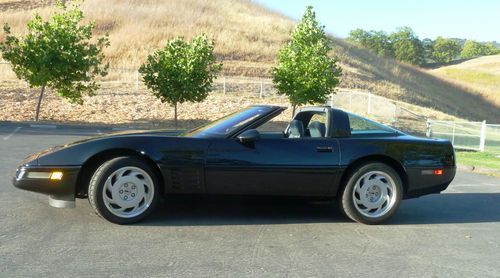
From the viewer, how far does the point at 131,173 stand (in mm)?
5363

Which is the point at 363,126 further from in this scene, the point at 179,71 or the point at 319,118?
the point at 179,71

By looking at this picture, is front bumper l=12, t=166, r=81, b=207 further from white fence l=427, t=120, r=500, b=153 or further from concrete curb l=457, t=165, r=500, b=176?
white fence l=427, t=120, r=500, b=153

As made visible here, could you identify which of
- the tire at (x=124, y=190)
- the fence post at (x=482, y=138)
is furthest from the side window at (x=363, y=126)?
the fence post at (x=482, y=138)

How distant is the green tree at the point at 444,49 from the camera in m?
136

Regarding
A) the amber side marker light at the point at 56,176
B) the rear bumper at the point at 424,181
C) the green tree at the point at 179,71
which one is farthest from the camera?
the green tree at the point at 179,71

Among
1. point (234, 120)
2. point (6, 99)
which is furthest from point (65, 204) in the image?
point (6, 99)

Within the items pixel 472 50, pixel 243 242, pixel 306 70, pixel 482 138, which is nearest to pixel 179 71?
pixel 306 70

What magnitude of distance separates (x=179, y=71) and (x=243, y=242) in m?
20.2

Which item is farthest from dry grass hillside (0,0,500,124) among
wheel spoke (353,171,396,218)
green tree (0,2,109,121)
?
wheel spoke (353,171,396,218)

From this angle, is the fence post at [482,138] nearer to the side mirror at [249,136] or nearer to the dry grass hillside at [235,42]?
the side mirror at [249,136]

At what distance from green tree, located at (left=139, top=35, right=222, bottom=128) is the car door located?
19096 millimetres

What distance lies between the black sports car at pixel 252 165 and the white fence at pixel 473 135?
1459cm

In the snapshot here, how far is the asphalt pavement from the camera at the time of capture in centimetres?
415

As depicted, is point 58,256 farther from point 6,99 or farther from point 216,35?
point 216,35
